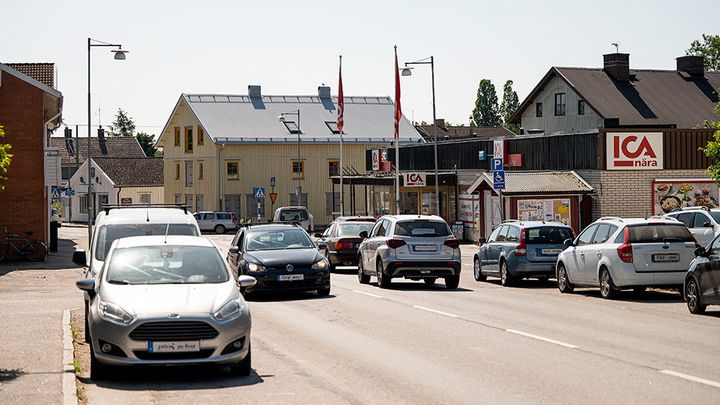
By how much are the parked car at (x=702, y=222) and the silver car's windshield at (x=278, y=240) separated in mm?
10043

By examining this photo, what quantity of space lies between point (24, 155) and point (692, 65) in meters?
41.5

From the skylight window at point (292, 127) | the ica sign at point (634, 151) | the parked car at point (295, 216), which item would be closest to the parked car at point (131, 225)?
the ica sign at point (634, 151)

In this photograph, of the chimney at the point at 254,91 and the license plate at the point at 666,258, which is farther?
the chimney at the point at 254,91

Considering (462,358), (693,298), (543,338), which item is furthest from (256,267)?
(462,358)

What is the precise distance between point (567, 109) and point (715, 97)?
8.34 m

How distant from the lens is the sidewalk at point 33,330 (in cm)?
1173

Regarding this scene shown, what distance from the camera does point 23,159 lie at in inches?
1636

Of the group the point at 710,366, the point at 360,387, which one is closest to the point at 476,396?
the point at 360,387

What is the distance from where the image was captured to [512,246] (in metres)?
28.2

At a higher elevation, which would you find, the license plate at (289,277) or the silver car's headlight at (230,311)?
the silver car's headlight at (230,311)

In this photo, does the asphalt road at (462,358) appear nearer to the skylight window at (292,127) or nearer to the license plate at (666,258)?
the license plate at (666,258)

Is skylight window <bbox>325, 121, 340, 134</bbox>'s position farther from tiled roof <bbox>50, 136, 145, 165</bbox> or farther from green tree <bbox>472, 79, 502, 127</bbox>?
green tree <bbox>472, 79, 502, 127</bbox>

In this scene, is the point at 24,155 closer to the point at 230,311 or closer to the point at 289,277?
the point at 289,277

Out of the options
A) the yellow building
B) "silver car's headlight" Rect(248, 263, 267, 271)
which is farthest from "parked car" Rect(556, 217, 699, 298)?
the yellow building
